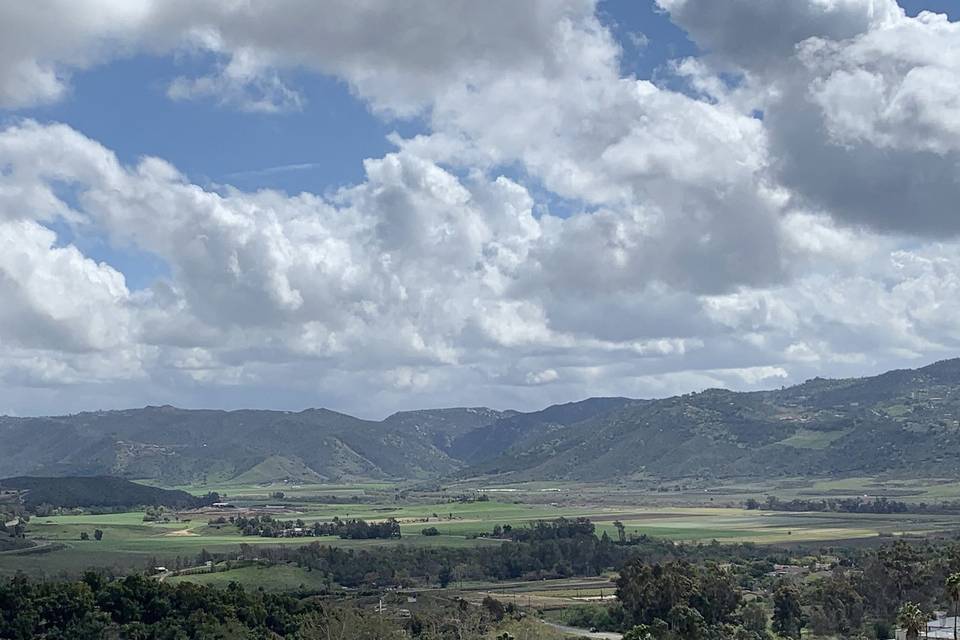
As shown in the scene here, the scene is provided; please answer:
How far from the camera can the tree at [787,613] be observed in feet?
422

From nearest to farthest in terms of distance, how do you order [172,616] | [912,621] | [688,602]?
[912,621], [172,616], [688,602]

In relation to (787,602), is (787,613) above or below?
below

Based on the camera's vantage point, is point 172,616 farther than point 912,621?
Yes

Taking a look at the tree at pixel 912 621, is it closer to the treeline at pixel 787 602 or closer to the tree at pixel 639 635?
the tree at pixel 639 635

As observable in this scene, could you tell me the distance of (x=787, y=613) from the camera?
12975 centimetres

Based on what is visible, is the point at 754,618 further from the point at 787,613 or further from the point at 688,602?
the point at 688,602

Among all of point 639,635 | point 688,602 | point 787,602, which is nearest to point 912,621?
point 639,635

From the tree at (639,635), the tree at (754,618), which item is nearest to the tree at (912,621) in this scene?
the tree at (639,635)

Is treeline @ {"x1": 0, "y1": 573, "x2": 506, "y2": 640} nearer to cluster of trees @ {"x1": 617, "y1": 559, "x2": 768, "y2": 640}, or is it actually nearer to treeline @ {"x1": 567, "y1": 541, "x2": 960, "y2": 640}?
cluster of trees @ {"x1": 617, "y1": 559, "x2": 768, "y2": 640}

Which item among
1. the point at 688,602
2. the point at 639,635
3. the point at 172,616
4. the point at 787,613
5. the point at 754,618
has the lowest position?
the point at 754,618

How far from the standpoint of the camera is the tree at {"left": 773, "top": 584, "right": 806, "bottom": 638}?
5069 inches

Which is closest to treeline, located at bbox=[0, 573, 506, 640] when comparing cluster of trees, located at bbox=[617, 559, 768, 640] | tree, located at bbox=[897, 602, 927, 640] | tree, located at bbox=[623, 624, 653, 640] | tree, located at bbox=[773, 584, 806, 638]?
cluster of trees, located at bbox=[617, 559, 768, 640]

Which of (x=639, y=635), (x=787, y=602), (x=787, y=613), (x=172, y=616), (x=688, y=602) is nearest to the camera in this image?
(x=639, y=635)

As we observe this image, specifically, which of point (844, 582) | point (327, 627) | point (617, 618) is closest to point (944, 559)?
point (844, 582)
